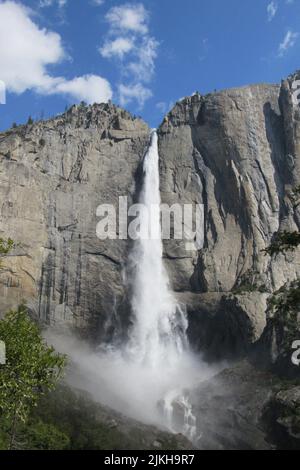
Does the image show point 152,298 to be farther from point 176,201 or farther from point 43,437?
point 43,437

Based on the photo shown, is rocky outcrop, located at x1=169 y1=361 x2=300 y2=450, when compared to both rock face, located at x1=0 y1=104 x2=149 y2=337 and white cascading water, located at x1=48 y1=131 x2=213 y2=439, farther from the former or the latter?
rock face, located at x1=0 y1=104 x2=149 y2=337

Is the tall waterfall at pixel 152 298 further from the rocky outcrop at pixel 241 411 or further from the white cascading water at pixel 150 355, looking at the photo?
the rocky outcrop at pixel 241 411

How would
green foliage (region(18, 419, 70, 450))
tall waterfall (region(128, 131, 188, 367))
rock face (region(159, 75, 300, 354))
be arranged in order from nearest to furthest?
1. green foliage (region(18, 419, 70, 450))
2. rock face (region(159, 75, 300, 354))
3. tall waterfall (region(128, 131, 188, 367))

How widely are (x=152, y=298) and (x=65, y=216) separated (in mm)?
15482

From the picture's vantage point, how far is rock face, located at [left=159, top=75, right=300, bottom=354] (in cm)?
5847

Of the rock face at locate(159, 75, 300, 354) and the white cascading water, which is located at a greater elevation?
the rock face at locate(159, 75, 300, 354)

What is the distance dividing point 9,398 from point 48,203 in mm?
42643

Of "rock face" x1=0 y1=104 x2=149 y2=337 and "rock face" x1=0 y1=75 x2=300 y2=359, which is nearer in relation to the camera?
"rock face" x1=0 y1=75 x2=300 y2=359

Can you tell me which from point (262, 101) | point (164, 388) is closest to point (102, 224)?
point (164, 388)

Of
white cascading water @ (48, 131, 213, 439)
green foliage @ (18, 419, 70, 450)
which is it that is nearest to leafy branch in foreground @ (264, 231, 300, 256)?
green foliage @ (18, 419, 70, 450)

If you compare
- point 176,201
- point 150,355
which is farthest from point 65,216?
point 150,355

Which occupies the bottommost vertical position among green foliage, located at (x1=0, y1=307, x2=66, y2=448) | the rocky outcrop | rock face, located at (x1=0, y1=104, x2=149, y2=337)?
the rocky outcrop

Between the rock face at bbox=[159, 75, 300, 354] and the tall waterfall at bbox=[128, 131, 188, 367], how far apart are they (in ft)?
4.70
